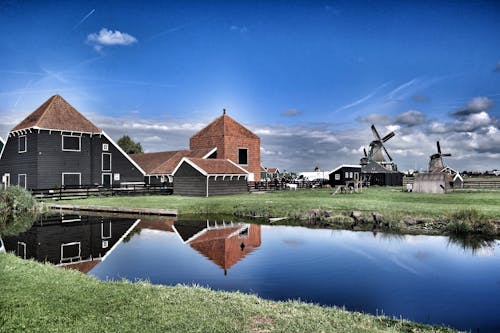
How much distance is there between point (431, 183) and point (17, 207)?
34.7 metres

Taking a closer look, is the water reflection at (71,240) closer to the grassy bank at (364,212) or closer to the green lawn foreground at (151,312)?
the green lawn foreground at (151,312)

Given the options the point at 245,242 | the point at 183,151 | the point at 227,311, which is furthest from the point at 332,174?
the point at 227,311

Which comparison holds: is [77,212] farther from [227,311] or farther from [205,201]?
[227,311]

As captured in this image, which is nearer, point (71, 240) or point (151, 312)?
point (151, 312)

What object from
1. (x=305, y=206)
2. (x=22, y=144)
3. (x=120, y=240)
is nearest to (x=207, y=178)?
(x=305, y=206)

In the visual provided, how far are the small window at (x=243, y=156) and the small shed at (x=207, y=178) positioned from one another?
17.3 feet

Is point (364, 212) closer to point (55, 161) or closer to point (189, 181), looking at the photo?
point (189, 181)

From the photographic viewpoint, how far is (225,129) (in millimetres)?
43625

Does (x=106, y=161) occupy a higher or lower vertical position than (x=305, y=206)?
higher

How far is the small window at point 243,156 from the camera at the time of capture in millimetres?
44938

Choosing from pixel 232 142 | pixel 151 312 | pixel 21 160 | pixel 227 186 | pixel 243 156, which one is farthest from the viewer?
pixel 243 156

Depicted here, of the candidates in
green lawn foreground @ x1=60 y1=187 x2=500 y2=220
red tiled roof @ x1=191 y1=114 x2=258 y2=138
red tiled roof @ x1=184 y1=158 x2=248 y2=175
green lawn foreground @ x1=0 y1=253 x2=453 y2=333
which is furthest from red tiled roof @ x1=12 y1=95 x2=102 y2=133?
green lawn foreground @ x1=0 y1=253 x2=453 y2=333

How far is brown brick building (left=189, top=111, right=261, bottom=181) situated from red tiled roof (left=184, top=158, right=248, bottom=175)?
3.78 meters

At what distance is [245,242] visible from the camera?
672 inches
